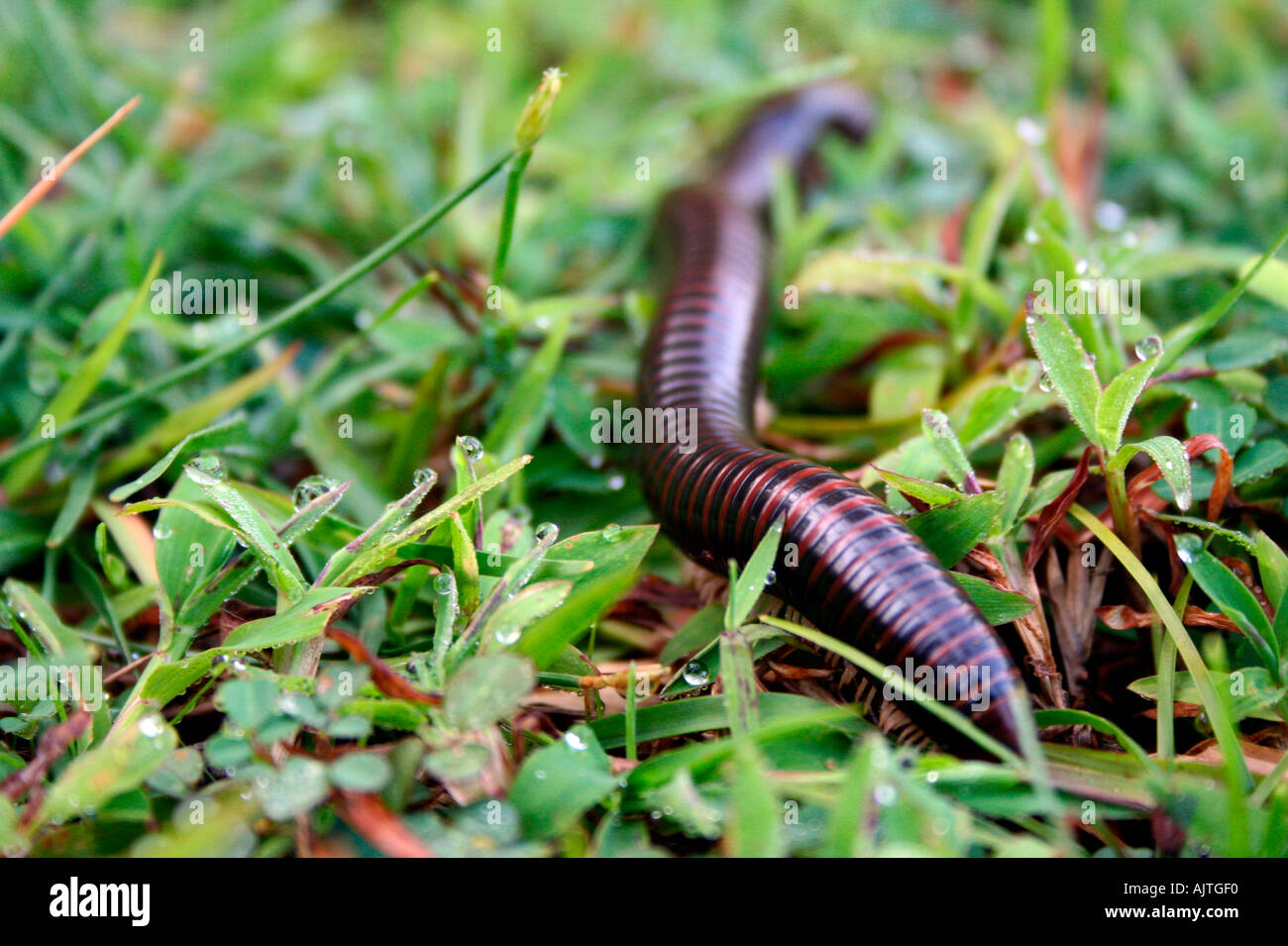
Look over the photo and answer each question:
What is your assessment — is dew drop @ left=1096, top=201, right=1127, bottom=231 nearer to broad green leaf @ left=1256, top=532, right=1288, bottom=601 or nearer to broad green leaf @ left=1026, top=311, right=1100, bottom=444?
broad green leaf @ left=1026, top=311, right=1100, bottom=444

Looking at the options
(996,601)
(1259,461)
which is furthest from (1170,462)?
(996,601)

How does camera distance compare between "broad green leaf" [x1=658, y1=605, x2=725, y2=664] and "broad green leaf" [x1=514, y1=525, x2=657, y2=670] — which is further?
"broad green leaf" [x1=658, y1=605, x2=725, y2=664]

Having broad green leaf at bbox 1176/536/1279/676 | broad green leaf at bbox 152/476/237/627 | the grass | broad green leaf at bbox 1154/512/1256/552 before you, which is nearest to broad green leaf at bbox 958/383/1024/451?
the grass

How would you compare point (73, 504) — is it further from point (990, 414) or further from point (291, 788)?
→ point (990, 414)

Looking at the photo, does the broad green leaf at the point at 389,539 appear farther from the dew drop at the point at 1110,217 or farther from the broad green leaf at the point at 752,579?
the dew drop at the point at 1110,217

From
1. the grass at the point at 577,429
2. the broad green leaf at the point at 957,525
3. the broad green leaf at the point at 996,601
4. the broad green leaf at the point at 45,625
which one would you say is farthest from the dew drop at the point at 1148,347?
the broad green leaf at the point at 45,625

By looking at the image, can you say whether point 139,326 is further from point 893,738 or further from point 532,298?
point 893,738

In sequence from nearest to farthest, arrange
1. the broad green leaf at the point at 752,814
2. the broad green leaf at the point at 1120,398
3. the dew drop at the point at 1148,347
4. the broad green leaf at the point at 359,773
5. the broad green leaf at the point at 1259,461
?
the broad green leaf at the point at 752,814 → the broad green leaf at the point at 359,773 → the broad green leaf at the point at 1120,398 → the broad green leaf at the point at 1259,461 → the dew drop at the point at 1148,347
